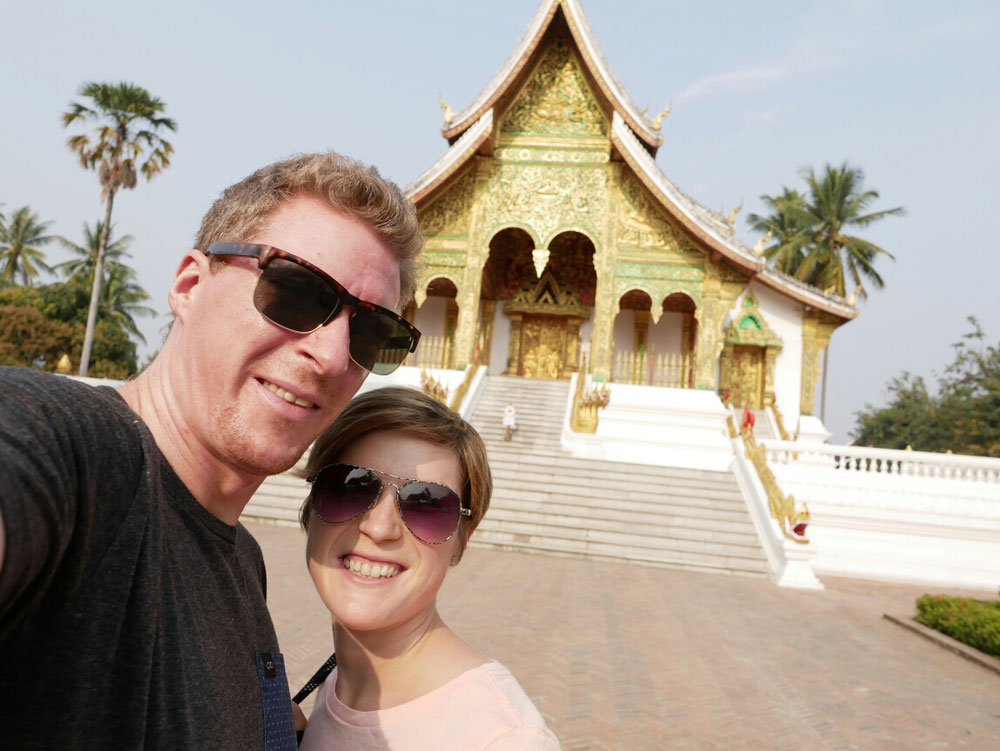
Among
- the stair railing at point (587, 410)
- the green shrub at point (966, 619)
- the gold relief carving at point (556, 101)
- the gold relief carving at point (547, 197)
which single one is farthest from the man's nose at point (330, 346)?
the gold relief carving at point (556, 101)

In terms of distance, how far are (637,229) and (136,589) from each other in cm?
1672

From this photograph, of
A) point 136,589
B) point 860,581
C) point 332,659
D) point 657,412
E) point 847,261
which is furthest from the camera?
point 847,261

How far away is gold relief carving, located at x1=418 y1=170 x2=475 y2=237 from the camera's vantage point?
1680cm

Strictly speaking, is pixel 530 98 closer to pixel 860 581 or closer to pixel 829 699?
pixel 860 581

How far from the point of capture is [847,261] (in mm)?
28609

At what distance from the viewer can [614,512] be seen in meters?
10.5

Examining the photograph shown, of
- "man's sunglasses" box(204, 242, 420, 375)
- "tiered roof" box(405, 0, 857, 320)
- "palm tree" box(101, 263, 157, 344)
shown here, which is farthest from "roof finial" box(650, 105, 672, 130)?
"palm tree" box(101, 263, 157, 344)

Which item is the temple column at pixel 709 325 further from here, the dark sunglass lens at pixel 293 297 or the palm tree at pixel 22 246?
the palm tree at pixel 22 246

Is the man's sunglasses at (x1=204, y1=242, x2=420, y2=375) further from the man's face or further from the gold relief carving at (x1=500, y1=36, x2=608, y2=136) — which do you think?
the gold relief carving at (x1=500, y1=36, x2=608, y2=136)

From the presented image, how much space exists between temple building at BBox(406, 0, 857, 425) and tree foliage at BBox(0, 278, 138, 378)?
1609 centimetres

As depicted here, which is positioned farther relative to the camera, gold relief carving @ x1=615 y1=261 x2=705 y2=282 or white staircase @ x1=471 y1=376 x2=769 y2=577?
gold relief carving @ x1=615 y1=261 x2=705 y2=282

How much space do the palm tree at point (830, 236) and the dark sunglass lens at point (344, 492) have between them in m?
29.2

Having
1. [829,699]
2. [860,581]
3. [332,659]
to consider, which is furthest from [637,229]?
[332,659]

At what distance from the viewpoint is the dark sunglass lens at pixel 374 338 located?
1.12m
